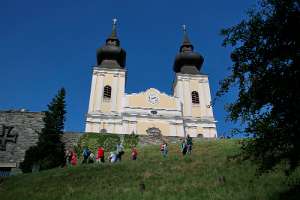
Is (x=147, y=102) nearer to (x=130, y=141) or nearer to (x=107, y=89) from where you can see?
(x=107, y=89)

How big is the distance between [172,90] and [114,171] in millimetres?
42824

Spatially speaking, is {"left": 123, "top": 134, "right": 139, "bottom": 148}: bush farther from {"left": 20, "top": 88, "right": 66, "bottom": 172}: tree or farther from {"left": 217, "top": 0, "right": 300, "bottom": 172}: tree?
{"left": 217, "top": 0, "right": 300, "bottom": 172}: tree

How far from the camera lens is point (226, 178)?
1644cm

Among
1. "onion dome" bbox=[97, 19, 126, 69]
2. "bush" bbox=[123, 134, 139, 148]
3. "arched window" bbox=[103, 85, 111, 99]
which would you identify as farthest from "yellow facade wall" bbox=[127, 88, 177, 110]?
"bush" bbox=[123, 134, 139, 148]

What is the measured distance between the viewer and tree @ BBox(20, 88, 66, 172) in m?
24.6

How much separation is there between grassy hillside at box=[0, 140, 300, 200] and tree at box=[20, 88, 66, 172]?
4292 mm

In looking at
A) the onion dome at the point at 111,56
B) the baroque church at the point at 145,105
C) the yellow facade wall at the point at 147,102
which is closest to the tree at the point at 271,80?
the baroque church at the point at 145,105

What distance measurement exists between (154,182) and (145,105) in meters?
34.2

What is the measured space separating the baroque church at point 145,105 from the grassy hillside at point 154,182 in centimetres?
2626

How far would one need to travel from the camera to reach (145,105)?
5059 centimetres

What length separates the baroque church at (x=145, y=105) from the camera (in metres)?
47.9

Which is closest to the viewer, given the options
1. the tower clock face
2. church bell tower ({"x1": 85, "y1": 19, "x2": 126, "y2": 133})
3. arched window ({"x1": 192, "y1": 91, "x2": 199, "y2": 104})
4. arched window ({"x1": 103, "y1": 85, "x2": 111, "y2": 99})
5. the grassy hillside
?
the grassy hillside

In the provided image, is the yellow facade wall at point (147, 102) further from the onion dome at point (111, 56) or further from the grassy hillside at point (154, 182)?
the grassy hillside at point (154, 182)

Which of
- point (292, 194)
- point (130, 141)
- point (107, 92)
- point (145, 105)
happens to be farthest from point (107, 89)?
point (292, 194)
